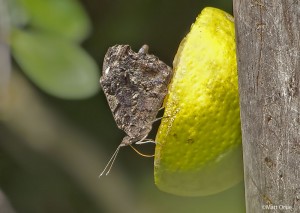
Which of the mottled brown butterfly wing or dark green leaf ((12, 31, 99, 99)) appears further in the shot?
dark green leaf ((12, 31, 99, 99))

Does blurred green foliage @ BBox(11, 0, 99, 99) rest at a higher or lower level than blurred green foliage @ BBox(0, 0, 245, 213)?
higher

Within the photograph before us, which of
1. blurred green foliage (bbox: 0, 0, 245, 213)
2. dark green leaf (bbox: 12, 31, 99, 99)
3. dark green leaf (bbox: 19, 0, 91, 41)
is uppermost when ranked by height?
dark green leaf (bbox: 19, 0, 91, 41)

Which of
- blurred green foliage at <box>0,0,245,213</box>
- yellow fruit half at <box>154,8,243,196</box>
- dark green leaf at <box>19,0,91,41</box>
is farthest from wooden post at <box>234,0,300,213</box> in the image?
blurred green foliage at <box>0,0,245,213</box>

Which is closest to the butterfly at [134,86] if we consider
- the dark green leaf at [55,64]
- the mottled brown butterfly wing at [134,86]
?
the mottled brown butterfly wing at [134,86]

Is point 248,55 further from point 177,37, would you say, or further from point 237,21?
point 177,37

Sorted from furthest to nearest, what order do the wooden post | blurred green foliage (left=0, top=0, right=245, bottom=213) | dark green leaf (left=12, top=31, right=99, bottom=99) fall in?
blurred green foliage (left=0, top=0, right=245, bottom=213) < dark green leaf (left=12, top=31, right=99, bottom=99) < the wooden post

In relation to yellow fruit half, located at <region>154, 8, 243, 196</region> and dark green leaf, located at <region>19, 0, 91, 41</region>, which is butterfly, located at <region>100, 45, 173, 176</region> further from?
dark green leaf, located at <region>19, 0, 91, 41</region>

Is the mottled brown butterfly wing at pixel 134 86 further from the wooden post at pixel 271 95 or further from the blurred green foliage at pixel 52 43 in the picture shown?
the blurred green foliage at pixel 52 43
